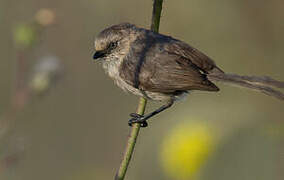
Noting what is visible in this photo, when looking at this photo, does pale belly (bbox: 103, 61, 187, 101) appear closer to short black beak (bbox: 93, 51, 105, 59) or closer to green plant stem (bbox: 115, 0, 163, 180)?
short black beak (bbox: 93, 51, 105, 59)

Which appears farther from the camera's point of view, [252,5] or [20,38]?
[252,5]

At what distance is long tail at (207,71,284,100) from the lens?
357 centimetres

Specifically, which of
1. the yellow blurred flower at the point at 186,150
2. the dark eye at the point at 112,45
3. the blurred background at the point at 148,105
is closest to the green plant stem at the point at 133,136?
the yellow blurred flower at the point at 186,150

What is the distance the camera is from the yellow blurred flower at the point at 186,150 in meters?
3.79

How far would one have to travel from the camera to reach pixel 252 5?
20.0ft

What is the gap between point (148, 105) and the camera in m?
6.49

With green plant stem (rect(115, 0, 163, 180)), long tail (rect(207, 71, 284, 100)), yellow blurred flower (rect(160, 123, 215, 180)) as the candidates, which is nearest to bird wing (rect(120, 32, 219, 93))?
long tail (rect(207, 71, 284, 100))

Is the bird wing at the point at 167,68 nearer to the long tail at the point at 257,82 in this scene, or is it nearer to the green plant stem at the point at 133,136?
the long tail at the point at 257,82

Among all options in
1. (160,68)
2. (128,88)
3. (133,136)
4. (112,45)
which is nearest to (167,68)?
(160,68)

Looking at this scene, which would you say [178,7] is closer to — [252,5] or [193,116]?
[252,5]

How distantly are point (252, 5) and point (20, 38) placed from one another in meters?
3.33

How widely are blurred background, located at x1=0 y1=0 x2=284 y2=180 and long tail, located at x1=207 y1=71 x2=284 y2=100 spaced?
40 cm

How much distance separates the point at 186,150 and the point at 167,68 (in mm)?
656

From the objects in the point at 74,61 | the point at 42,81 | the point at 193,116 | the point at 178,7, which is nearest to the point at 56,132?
the point at 74,61
